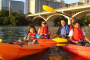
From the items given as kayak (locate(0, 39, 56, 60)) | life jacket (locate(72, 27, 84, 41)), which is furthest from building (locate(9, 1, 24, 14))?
kayak (locate(0, 39, 56, 60))

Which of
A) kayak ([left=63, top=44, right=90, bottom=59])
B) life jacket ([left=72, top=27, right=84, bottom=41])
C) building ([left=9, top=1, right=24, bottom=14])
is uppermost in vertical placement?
building ([left=9, top=1, right=24, bottom=14])

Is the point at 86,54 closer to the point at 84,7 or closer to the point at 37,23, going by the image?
the point at 84,7

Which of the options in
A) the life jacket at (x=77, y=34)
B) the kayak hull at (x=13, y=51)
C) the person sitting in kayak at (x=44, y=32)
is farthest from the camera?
the person sitting in kayak at (x=44, y=32)

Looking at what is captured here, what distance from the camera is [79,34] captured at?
470 centimetres

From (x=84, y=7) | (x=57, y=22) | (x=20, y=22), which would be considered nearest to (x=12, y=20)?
(x=20, y=22)

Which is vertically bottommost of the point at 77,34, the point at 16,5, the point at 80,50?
the point at 80,50

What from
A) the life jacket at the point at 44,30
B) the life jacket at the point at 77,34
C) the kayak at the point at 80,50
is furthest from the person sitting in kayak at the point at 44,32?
the life jacket at the point at 77,34

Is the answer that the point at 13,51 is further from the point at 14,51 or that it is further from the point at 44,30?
the point at 44,30

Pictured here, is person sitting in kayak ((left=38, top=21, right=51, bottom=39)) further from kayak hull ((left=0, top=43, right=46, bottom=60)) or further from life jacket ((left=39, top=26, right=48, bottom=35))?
kayak hull ((left=0, top=43, right=46, bottom=60))

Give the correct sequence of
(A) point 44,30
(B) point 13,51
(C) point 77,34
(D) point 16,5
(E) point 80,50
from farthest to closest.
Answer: (D) point 16,5 < (A) point 44,30 < (C) point 77,34 < (E) point 80,50 < (B) point 13,51

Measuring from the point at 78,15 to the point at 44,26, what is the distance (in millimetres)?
20736

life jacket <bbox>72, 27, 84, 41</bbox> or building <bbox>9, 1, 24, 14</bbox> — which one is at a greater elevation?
building <bbox>9, 1, 24, 14</bbox>

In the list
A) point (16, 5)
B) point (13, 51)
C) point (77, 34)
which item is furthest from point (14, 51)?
point (16, 5)

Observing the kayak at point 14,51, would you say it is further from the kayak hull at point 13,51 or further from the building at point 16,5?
the building at point 16,5
